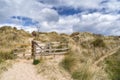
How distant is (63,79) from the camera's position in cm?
1712

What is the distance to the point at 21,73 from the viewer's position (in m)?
18.2

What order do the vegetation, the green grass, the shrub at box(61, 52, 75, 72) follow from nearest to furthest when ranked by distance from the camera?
the vegetation, the shrub at box(61, 52, 75, 72), the green grass

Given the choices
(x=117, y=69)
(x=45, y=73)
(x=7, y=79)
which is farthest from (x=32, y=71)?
(x=117, y=69)

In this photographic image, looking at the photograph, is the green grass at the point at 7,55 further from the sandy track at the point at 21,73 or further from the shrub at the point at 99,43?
the shrub at the point at 99,43

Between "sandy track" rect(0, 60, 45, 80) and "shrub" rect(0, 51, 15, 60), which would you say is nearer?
"sandy track" rect(0, 60, 45, 80)

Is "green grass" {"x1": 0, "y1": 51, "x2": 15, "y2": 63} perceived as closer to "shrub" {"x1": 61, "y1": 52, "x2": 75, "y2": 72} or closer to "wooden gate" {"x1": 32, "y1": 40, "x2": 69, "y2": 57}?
"wooden gate" {"x1": 32, "y1": 40, "x2": 69, "y2": 57}

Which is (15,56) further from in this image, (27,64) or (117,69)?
(117,69)

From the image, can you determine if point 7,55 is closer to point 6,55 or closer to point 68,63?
point 6,55

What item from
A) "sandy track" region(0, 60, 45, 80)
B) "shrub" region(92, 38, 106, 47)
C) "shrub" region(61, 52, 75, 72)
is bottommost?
"sandy track" region(0, 60, 45, 80)

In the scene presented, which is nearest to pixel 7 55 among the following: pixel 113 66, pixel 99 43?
A: pixel 113 66

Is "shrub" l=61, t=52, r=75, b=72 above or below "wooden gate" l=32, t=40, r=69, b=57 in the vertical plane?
below

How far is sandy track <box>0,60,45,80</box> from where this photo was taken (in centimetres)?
1716

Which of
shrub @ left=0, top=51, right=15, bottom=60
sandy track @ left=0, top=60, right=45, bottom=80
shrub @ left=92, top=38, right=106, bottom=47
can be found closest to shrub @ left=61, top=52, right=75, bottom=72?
sandy track @ left=0, top=60, right=45, bottom=80

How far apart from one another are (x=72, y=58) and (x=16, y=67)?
378 centimetres
